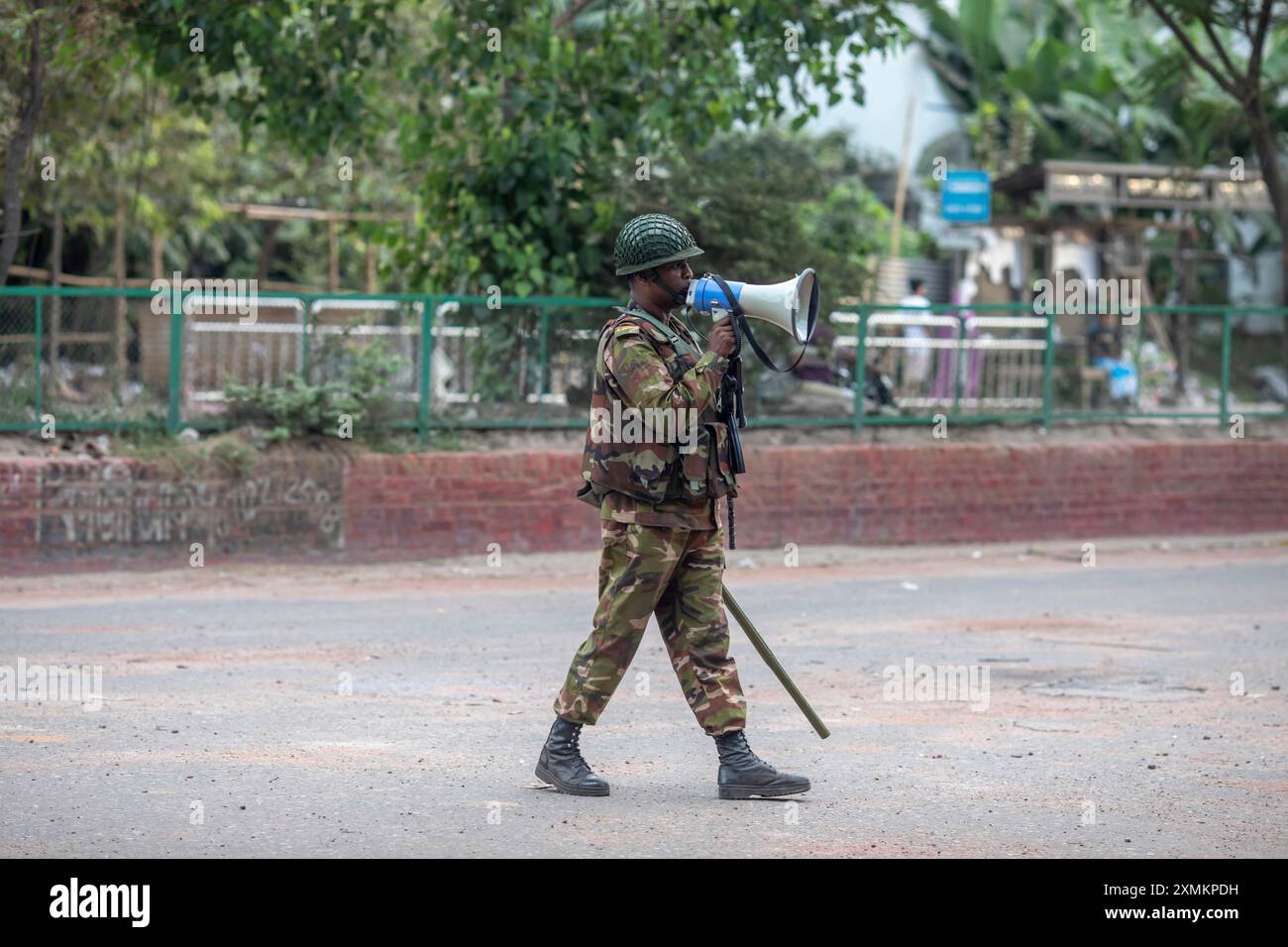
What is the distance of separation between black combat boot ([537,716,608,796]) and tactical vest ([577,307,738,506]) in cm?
88

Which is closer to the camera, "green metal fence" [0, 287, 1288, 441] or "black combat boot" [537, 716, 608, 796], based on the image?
"black combat boot" [537, 716, 608, 796]

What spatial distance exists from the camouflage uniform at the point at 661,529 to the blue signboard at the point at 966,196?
12.4m

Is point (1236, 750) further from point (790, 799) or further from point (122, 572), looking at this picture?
point (122, 572)

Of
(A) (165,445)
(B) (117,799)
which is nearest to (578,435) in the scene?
(A) (165,445)

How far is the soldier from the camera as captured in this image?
212 inches

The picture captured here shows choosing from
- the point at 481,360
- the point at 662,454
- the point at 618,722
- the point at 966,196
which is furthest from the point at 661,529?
the point at 966,196

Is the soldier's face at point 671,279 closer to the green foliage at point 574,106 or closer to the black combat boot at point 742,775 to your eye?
the black combat boot at point 742,775

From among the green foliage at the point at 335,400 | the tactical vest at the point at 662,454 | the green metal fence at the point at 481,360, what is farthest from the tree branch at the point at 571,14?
the tactical vest at the point at 662,454

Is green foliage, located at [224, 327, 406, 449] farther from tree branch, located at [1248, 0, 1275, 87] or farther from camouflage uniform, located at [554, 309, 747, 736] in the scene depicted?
tree branch, located at [1248, 0, 1275, 87]

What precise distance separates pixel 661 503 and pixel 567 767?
3.25ft

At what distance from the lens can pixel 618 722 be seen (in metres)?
7.20

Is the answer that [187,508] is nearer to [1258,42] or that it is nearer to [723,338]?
[723,338]

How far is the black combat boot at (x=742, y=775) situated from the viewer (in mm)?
5727

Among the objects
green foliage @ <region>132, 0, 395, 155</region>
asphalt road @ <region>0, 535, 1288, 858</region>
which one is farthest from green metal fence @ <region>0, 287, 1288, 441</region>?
green foliage @ <region>132, 0, 395, 155</region>
